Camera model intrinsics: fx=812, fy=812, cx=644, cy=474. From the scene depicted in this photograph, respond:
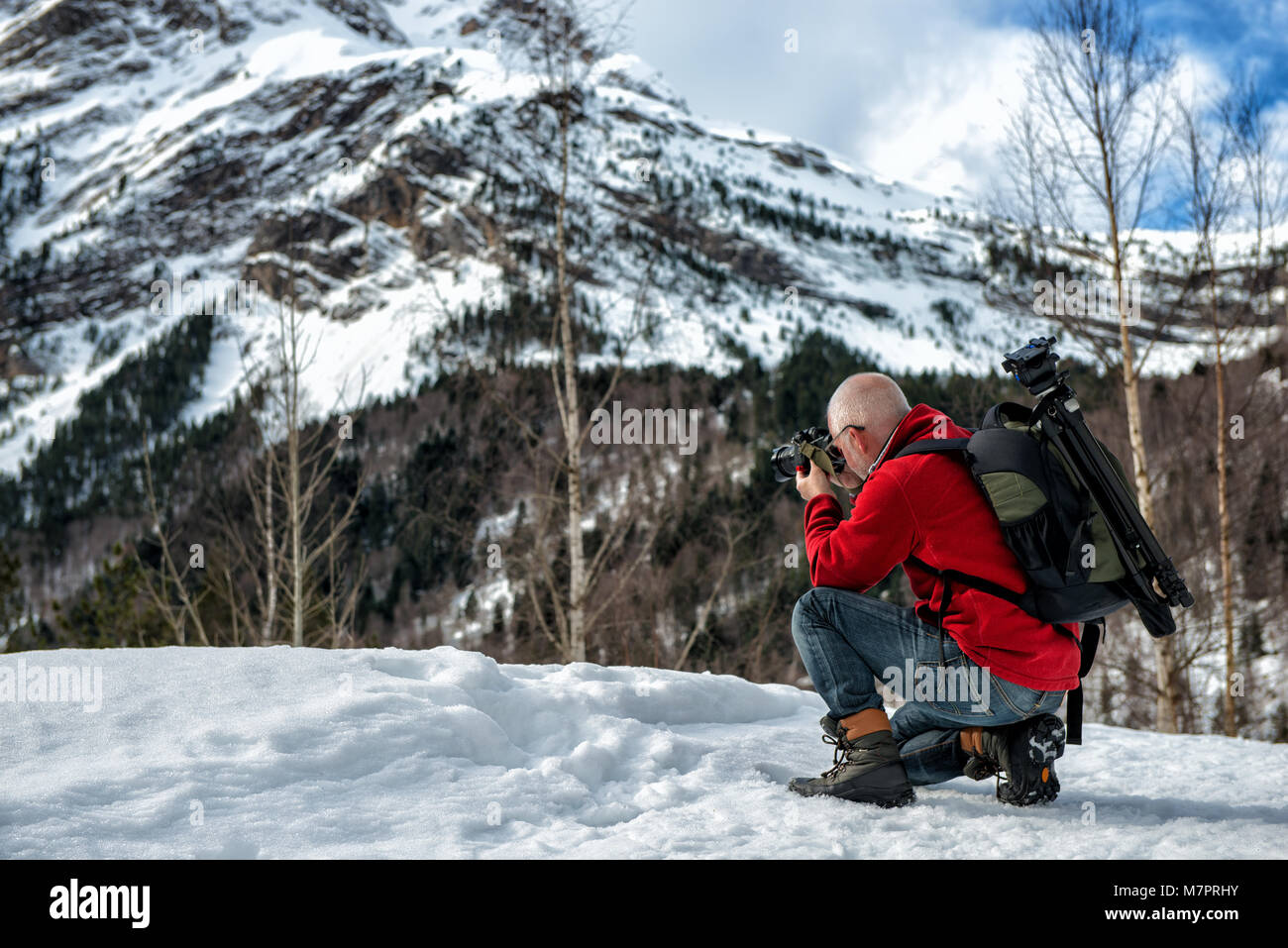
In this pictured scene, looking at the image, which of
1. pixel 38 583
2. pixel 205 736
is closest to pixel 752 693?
pixel 205 736

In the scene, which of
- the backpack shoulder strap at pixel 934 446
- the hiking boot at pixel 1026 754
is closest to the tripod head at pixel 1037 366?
the backpack shoulder strap at pixel 934 446

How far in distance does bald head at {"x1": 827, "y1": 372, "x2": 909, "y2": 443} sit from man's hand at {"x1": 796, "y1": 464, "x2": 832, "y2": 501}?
20 cm

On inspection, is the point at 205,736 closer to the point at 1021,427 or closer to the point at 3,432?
the point at 1021,427

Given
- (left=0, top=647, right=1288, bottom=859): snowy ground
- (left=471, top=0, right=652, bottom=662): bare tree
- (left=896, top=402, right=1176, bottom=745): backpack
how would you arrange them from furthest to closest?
(left=471, top=0, right=652, bottom=662): bare tree, (left=896, top=402, right=1176, bottom=745): backpack, (left=0, top=647, right=1288, bottom=859): snowy ground

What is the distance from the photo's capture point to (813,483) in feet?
9.01

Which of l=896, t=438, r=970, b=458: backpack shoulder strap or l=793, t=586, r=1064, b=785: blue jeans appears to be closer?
l=896, t=438, r=970, b=458: backpack shoulder strap

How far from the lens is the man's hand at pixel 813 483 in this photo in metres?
2.72

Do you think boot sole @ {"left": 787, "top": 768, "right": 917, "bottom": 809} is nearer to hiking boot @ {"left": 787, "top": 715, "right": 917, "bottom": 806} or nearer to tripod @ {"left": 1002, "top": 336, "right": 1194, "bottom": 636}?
hiking boot @ {"left": 787, "top": 715, "right": 917, "bottom": 806}

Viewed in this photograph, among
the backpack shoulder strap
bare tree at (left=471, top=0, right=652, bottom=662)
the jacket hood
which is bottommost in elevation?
A: the backpack shoulder strap

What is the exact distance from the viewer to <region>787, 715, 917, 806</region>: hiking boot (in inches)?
100

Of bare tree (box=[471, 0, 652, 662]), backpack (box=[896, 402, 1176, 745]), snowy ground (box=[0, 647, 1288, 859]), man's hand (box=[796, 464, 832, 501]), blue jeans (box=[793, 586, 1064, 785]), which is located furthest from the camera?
bare tree (box=[471, 0, 652, 662])

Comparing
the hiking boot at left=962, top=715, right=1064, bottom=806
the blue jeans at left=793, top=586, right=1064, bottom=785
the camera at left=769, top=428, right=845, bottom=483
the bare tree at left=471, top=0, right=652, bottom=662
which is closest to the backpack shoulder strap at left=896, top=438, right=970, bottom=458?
the camera at left=769, top=428, right=845, bottom=483
